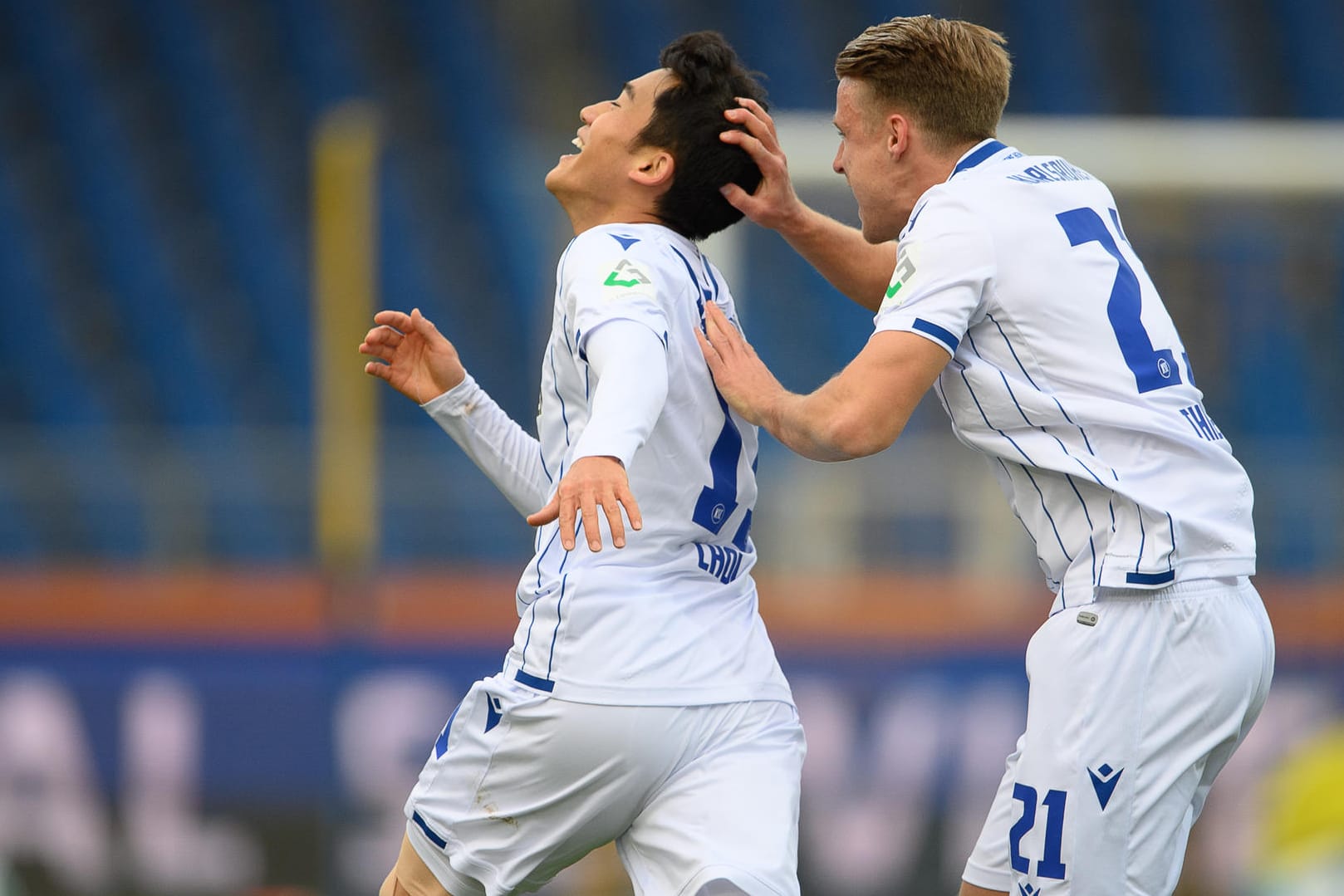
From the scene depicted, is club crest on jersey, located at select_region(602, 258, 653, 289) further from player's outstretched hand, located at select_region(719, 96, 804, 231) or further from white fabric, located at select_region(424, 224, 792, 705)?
player's outstretched hand, located at select_region(719, 96, 804, 231)

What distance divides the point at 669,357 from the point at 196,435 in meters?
9.72

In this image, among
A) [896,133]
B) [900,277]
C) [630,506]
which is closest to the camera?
[630,506]

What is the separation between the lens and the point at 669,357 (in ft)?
10.2

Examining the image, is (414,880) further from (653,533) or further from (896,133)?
(896,133)

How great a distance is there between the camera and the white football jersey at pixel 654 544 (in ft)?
10.0

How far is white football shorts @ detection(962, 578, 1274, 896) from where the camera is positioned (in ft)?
9.73

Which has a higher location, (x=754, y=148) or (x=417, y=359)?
(x=754, y=148)

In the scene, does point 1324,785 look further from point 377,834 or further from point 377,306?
point 377,306

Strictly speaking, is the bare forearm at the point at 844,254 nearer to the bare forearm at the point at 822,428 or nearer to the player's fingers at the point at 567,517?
the bare forearm at the point at 822,428

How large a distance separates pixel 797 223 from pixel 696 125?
403mm

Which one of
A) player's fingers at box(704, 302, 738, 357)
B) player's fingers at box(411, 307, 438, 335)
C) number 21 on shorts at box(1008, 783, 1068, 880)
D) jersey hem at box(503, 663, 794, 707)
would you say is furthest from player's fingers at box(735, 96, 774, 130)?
number 21 on shorts at box(1008, 783, 1068, 880)

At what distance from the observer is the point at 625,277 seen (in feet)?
9.95

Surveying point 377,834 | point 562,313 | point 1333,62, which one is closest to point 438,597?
point 377,834

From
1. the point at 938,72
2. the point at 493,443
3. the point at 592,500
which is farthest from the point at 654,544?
the point at 938,72
